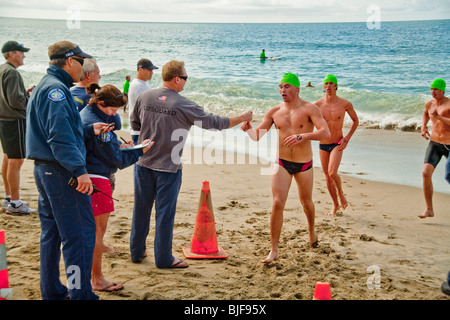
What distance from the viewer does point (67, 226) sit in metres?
3.86

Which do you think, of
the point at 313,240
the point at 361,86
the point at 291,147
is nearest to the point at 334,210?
the point at 313,240

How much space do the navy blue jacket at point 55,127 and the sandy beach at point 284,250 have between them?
1510 mm

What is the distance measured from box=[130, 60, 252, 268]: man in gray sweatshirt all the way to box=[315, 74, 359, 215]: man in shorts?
2.67m

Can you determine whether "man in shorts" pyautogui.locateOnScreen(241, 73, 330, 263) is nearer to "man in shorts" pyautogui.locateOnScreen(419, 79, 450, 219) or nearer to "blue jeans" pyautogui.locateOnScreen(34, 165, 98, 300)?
"blue jeans" pyautogui.locateOnScreen(34, 165, 98, 300)

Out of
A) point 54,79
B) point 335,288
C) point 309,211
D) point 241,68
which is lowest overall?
point 335,288

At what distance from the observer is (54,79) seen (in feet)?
12.6

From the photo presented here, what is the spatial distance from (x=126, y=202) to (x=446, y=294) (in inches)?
197

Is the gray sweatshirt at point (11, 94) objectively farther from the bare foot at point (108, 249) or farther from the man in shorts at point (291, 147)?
the man in shorts at point (291, 147)

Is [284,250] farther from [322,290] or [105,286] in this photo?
[322,290]

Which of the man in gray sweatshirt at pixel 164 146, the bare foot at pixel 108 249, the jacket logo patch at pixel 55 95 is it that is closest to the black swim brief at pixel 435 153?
the man in gray sweatshirt at pixel 164 146

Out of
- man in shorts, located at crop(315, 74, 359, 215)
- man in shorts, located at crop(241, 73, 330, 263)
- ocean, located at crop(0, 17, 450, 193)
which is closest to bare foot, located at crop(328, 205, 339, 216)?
man in shorts, located at crop(315, 74, 359, 215)

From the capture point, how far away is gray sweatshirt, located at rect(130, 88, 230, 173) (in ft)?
16.8

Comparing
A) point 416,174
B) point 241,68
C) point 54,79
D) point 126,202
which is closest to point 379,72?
point 241,68
